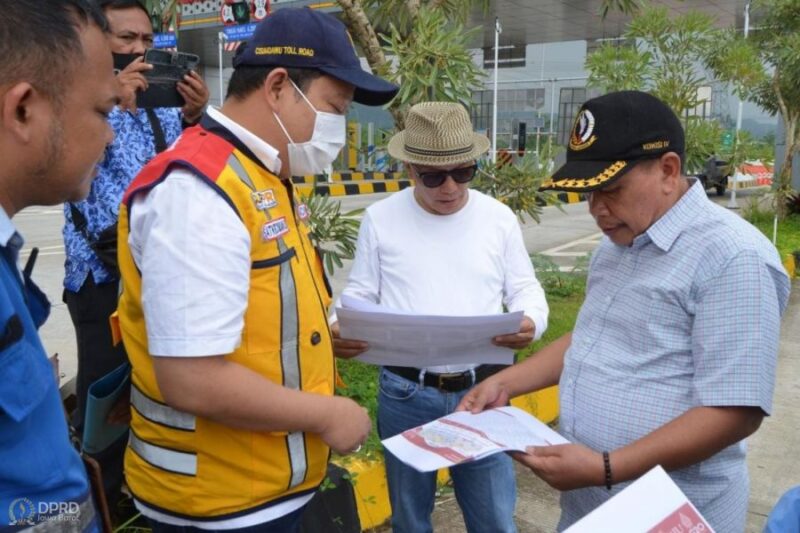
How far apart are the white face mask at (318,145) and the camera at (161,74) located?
3.09 feet

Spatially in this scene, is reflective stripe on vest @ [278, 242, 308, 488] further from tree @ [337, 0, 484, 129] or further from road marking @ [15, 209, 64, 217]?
road marking @ [15, 209, 64, 217]

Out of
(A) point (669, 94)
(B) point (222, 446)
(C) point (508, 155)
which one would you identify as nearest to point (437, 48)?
(C) point (508, 155)

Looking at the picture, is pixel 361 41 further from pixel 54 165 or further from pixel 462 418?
pixel 54 165

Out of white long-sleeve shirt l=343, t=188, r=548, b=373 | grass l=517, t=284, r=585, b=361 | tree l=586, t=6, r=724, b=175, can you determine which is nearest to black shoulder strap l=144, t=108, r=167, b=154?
white long-sleeve shirt l=343, t=188, r=548, b=373

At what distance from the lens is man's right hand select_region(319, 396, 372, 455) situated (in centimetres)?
139

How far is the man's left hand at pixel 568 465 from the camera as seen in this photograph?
146 cm

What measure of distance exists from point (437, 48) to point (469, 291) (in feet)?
4.73

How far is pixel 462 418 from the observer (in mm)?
1744

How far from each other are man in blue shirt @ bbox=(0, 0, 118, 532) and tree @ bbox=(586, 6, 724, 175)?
514 centimetres

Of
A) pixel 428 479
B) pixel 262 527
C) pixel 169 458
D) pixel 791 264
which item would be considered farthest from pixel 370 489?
pixel 791 264

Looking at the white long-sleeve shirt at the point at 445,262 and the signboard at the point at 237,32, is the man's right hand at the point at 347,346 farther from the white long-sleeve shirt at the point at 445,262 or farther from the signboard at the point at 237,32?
the signboard at the point at 237,32

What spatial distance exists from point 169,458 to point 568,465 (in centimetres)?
81

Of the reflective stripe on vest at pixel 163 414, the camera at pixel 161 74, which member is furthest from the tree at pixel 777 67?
the reflective stripe on vest at pixel 163 414

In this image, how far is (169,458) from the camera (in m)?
1.42
